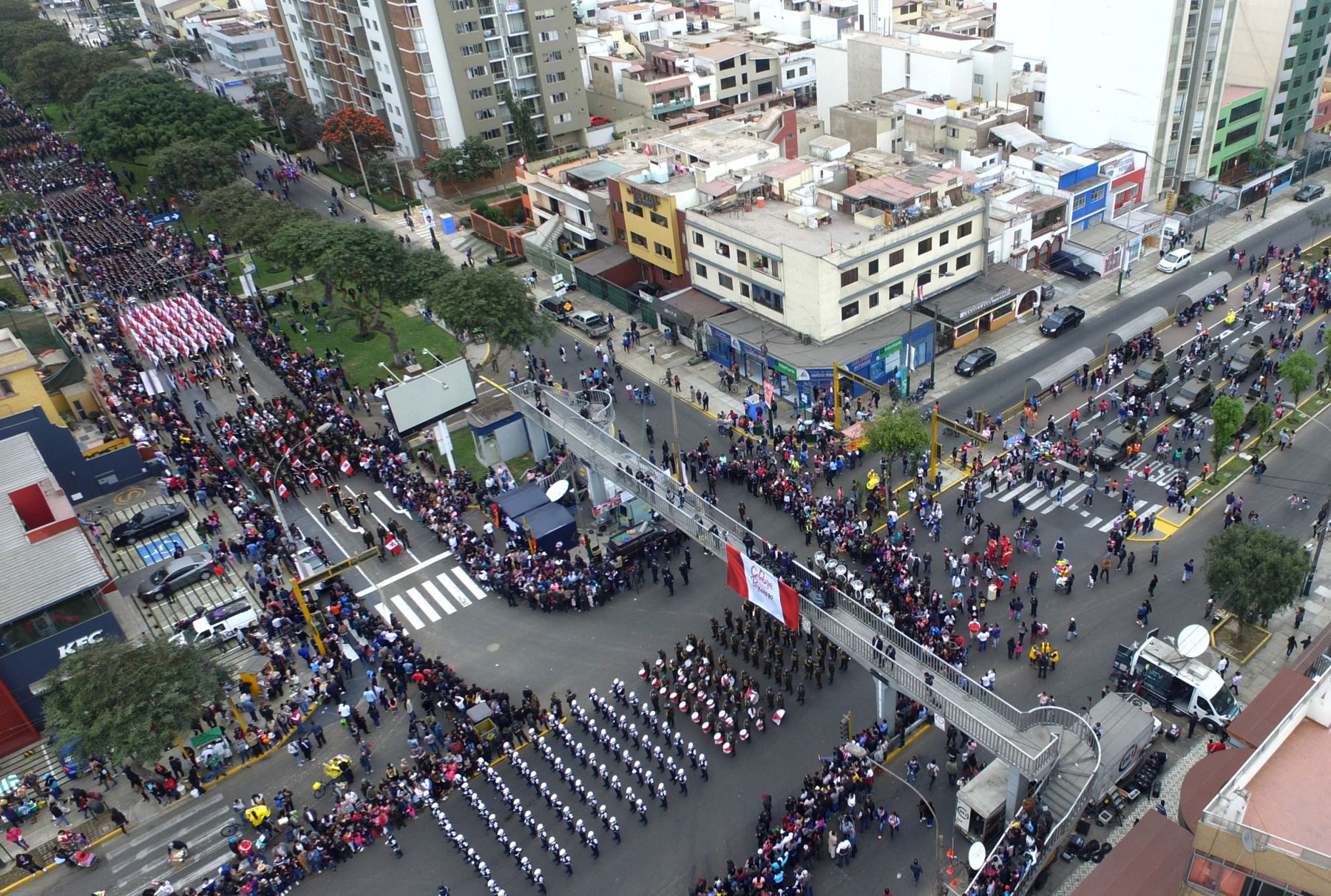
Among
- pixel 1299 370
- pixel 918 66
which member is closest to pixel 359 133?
pixel 918 66

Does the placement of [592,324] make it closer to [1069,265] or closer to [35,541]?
[1069,265]

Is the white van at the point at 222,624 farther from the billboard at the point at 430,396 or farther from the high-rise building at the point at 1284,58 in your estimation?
the high-rise building at the point at 1284,58

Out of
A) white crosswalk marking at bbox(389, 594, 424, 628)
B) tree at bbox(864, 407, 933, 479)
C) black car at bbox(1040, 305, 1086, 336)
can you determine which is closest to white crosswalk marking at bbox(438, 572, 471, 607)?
white crosswalk marking at bbox(389, 594, 424, 628)

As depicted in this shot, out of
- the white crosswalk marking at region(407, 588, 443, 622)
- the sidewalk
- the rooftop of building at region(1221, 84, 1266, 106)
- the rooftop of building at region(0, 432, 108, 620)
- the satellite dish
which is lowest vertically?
the sidewalk

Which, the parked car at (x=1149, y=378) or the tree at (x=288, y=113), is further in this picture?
the tree at (x=288, y=113)

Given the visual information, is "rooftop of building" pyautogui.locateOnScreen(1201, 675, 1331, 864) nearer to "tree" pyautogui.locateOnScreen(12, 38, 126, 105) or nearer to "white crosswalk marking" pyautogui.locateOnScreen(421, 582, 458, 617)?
"white crosswalk marking" pyautogui.locateOnScreen(421, 582, 458, 617)

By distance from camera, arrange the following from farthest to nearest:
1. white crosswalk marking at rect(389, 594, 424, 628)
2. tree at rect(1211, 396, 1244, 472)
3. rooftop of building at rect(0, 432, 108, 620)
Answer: tree at rect(1211, 396, 1244, 472) → white crosswalk marking at rect(389, 594, 424, 628) → rooftop of building at rect(0, 432, 108, 620)

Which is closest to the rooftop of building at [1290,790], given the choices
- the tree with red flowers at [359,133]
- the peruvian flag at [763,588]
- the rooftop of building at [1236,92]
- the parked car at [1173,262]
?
the peruvian flag at [763,588]
